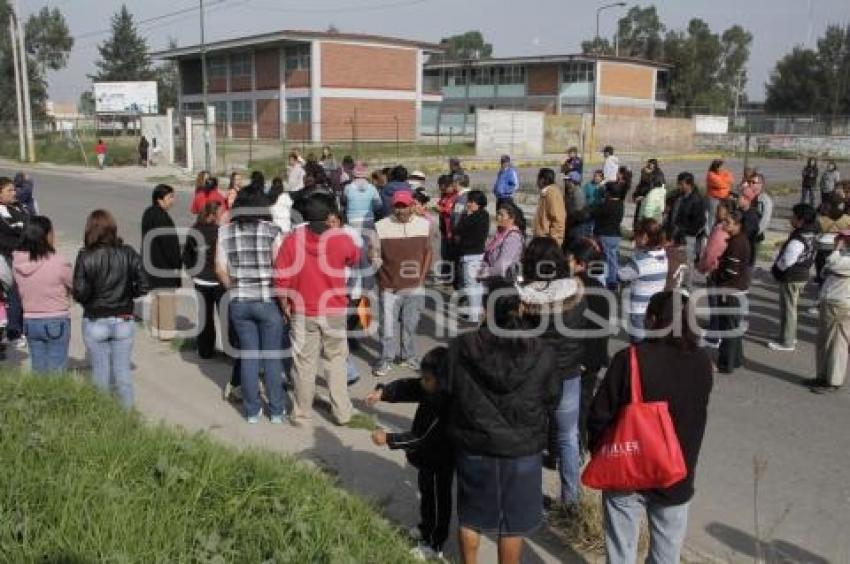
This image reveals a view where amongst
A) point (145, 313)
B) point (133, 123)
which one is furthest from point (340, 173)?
point (133, 123)

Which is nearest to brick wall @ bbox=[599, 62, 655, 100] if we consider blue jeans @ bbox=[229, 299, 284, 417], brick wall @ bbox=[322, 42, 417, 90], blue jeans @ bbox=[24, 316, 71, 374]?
brick wall @ bbox=[322, 42, 417, 90]

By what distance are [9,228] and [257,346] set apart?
3.56 m

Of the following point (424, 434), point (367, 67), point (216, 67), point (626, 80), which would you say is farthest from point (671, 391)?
point (626, 80)

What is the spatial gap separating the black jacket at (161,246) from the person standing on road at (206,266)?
44cm

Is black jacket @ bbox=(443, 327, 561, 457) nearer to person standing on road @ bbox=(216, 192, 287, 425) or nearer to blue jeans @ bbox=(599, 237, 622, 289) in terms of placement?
person standing on road @ bbox=(216, 192, 287, 425)

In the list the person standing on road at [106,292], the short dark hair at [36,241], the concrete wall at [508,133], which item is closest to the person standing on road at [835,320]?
the person standing on road at [106,292]

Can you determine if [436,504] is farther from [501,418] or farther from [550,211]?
[550,211]

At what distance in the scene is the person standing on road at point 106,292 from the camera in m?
5.73

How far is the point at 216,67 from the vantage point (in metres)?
58.9

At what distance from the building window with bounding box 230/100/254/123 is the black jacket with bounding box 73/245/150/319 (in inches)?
2040

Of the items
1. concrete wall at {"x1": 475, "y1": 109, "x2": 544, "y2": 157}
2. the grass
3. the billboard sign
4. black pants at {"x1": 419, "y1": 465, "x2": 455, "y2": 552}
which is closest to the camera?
the grass

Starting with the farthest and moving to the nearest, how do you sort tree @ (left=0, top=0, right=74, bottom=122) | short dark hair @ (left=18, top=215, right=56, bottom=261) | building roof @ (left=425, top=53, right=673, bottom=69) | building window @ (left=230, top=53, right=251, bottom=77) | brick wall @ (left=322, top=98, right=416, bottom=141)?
tree @ (left=0, top=0, right=74, bottom=122) → building roof @ (left=425, top=53, right=673, bottom=69) → building window @ (left=230, top=53, right=251, bottom=77) → brick wall @ (left=322, top=98, right=416, bottom=141) → short dark hair @ (left=18, top=215, right=56, bottom=261)

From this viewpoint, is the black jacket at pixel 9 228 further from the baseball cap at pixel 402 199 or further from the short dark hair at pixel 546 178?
the short dark hair at pixel 546 178

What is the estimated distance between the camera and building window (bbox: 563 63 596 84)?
215ft
